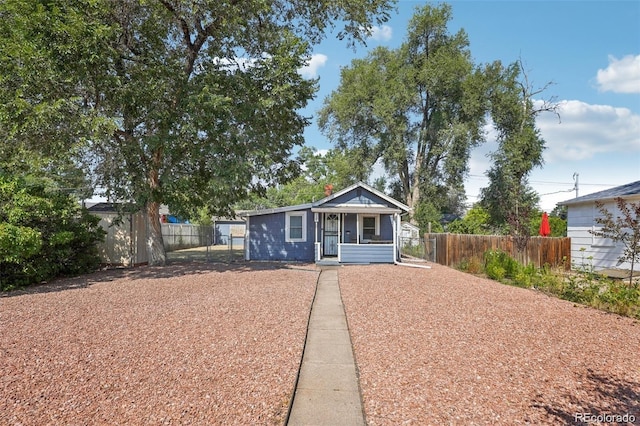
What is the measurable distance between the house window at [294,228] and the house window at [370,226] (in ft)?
10.0

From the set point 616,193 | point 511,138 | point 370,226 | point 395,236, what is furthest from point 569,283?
point 511,138

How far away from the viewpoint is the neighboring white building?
1291cm

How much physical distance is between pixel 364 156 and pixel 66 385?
89.1ft

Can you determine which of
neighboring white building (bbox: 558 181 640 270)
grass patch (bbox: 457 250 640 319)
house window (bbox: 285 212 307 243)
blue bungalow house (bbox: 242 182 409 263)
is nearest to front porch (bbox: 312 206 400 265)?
blue bungalow house (bbox: 242 182 409 263)

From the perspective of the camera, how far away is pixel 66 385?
388cm

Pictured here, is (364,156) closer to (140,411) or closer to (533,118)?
(533,118)

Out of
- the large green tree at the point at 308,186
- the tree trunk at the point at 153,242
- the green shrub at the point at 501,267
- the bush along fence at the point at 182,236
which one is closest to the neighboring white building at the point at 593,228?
the green shrub at the point at 501,267

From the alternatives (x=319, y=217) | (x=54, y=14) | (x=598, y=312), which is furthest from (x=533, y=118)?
(x=54, y=14)

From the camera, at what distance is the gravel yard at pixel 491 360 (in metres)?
3.48

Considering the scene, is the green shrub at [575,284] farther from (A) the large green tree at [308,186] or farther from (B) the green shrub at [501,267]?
(A) the large green tree at [308,186]

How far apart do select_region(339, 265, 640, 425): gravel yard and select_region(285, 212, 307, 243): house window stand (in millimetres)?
Answer: 9614

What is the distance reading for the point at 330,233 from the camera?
17953 millimetres

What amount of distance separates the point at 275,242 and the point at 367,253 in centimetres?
477

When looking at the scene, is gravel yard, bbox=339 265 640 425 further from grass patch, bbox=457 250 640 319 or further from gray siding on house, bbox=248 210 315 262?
gray siding on house, bbox=248 210 315 262
